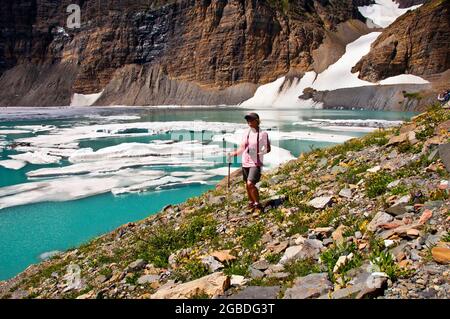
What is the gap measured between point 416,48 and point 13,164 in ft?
371

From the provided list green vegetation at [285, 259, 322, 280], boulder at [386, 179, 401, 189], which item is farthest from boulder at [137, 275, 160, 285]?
boulder at [386, 179, 401, 189]

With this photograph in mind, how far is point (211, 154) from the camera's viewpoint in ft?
127

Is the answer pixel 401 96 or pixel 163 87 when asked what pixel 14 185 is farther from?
pixel 163 87

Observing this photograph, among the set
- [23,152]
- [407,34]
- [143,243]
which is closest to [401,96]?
[407,34]

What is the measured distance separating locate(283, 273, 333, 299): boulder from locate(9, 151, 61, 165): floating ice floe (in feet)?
119

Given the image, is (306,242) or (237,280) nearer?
(237,280)

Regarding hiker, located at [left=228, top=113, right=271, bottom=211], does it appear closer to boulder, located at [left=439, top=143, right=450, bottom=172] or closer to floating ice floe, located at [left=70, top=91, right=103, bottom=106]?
boulder, located at [left=439, top=143, right=450, bottom=172]

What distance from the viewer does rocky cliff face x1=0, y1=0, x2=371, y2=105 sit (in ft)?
481

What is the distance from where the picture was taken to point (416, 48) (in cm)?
11519

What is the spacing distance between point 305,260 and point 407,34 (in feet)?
421

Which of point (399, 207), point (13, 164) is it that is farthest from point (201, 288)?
point (13, 164)

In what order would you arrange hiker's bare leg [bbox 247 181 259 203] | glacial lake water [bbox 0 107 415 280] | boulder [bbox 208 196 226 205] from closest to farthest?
hiker's bare leg [bbox 247 181 259 203], boulder [bbox 208 196 226 205], glacial lake water [bbox 0 107 415 280]

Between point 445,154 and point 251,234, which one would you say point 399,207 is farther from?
point 251,234
